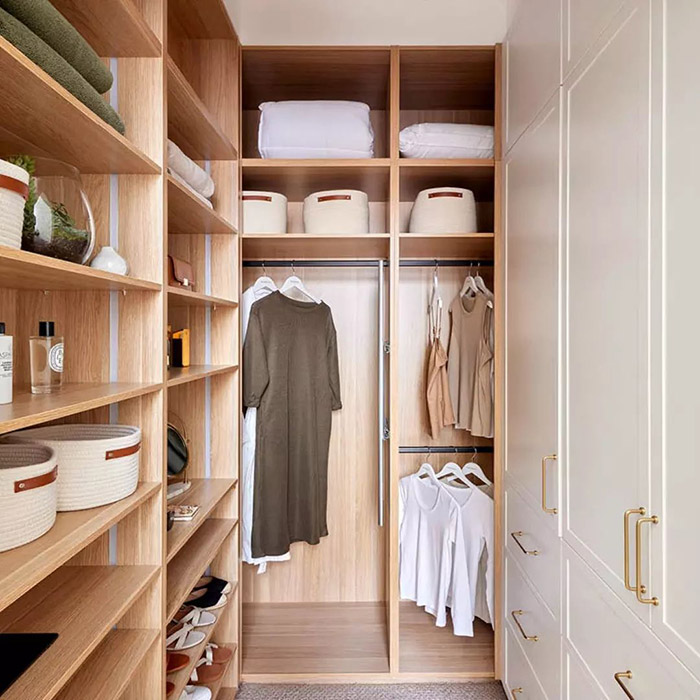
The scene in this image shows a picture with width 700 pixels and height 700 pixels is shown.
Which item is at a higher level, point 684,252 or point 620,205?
point 620,205

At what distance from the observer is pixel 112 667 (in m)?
1.17

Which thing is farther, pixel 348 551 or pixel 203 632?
pixel 348 551

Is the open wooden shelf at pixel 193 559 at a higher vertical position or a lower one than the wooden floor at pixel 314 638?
higher

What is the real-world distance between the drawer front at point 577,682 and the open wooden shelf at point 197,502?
108 centimetres

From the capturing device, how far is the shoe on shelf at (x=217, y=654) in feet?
6.43

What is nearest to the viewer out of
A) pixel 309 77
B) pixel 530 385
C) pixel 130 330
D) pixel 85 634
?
pixel 85 634

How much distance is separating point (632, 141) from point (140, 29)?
1107 mm

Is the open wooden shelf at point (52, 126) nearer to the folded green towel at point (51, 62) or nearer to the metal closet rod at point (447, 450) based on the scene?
the folded green towel at point (51, 62)

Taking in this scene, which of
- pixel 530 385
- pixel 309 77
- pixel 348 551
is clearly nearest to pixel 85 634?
pixel 530 385

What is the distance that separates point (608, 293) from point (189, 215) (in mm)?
1297

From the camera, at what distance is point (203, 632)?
1763mm

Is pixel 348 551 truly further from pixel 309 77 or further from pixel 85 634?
pixel 309 77

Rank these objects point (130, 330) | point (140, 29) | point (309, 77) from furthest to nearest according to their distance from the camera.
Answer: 1. point (309, 77)
2. point (130, 330)
3. point (140, 29)

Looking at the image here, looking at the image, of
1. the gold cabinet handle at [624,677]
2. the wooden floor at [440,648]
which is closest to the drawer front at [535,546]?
the gold cabinet handle at [624,677]
